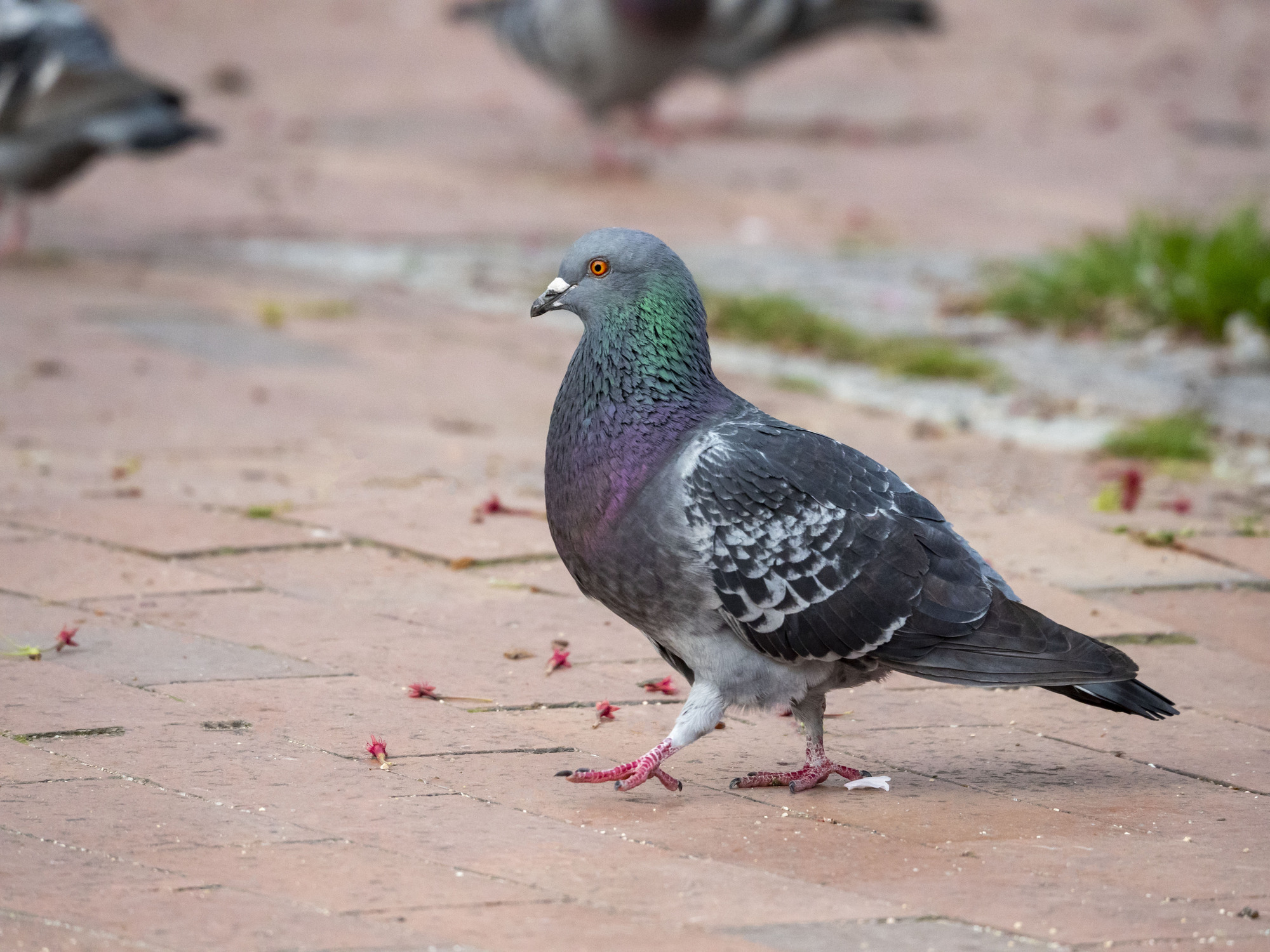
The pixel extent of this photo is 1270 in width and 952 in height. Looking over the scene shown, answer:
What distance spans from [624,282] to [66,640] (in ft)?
4.41

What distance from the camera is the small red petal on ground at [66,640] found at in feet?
11.3

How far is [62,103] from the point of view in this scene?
7.94 meters

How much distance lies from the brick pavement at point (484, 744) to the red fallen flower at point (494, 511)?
0.04 m

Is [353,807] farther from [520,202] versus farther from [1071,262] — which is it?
[520,202]

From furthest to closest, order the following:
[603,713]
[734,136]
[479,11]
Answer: [734,136] < [479,11] < [603,713]

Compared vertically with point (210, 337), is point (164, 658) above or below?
above

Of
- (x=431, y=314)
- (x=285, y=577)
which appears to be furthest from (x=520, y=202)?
(x=285, y=577)

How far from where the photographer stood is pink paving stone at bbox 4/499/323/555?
4.23m

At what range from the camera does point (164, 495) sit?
4.68 m

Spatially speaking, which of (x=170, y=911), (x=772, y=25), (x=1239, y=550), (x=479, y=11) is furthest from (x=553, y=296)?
(x=772, y=25)

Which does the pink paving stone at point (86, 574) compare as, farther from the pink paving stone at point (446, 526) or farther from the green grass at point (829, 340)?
the green grass at point (829, 340)

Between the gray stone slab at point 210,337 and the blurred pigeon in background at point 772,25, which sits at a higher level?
the blurred pigeon in background at point 772,25

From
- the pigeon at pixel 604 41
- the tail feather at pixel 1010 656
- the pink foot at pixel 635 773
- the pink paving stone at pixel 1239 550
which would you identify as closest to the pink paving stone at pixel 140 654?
the pink foot at pixel 635 773

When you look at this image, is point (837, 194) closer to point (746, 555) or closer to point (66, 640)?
point (66, 640)
